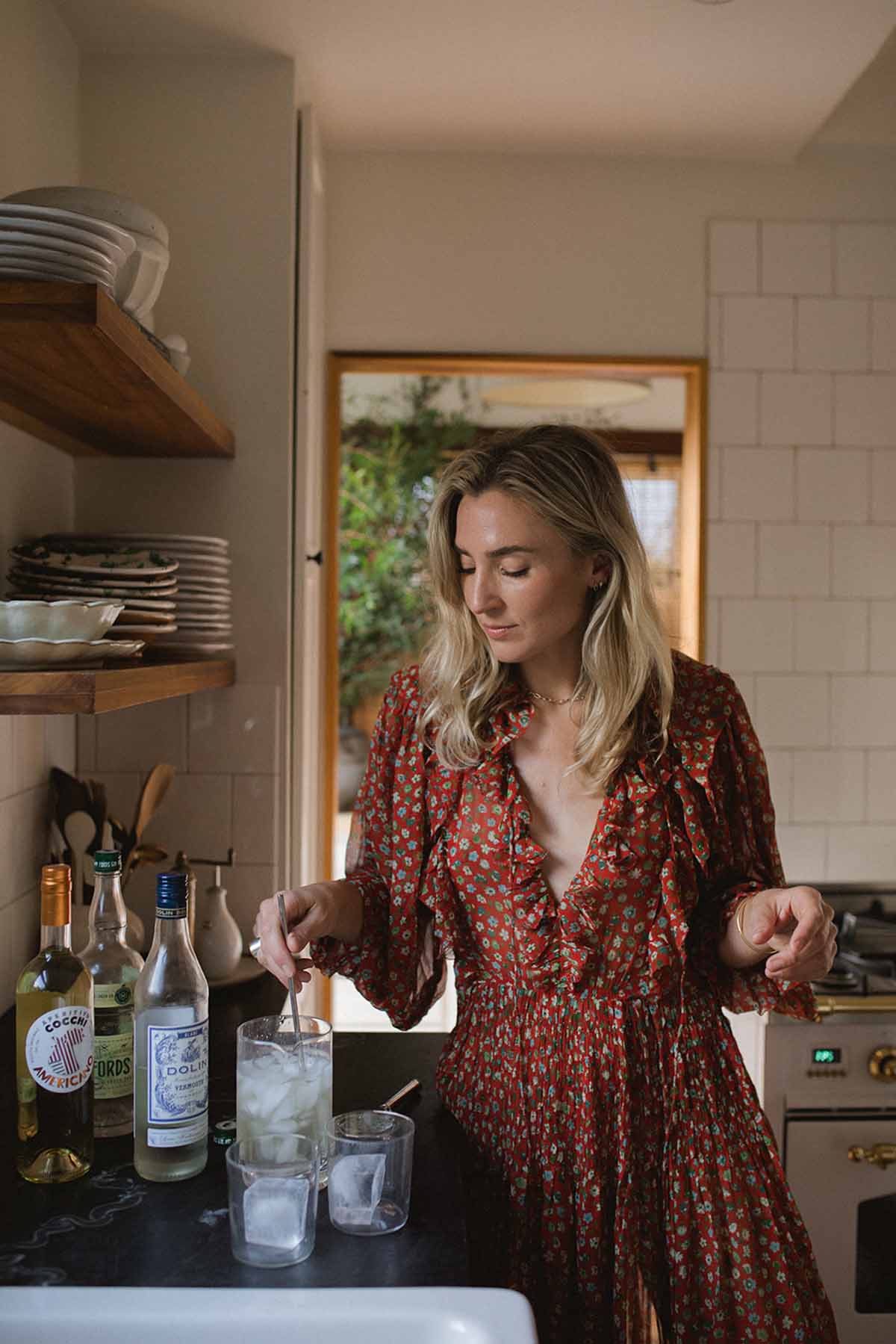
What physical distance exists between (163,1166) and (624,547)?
0.87m

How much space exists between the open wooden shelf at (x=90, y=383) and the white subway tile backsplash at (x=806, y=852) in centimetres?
153

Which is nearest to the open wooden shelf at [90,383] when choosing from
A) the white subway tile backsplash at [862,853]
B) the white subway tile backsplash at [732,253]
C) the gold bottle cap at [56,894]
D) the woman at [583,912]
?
the woman at [583,912]

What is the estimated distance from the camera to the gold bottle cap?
110 centimetres

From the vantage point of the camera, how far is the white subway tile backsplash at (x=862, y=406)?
2.65 meters

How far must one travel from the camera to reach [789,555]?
8.71ft

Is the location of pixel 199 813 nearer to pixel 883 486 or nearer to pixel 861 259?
pixel 883 486

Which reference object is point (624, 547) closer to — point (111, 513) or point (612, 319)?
point (111, 513)

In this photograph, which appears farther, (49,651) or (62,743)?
(62,743)

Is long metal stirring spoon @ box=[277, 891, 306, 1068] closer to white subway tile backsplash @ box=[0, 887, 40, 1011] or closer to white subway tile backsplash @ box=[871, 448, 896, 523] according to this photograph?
white subway tile backsplash @ box=[0, 887, 40, 1011]

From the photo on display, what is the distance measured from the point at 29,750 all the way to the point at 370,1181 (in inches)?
39.4

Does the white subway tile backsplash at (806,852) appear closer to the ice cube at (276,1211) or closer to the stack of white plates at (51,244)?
the ice cube at (276,1211)

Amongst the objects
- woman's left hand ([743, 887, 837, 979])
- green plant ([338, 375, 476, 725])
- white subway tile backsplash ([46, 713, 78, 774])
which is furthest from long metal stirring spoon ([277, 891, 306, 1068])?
green plant ([338, 375, 476, 725])

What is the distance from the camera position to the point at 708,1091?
135 centimetres

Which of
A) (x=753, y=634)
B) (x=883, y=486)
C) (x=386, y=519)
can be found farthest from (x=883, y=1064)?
(x=386, y=519)
